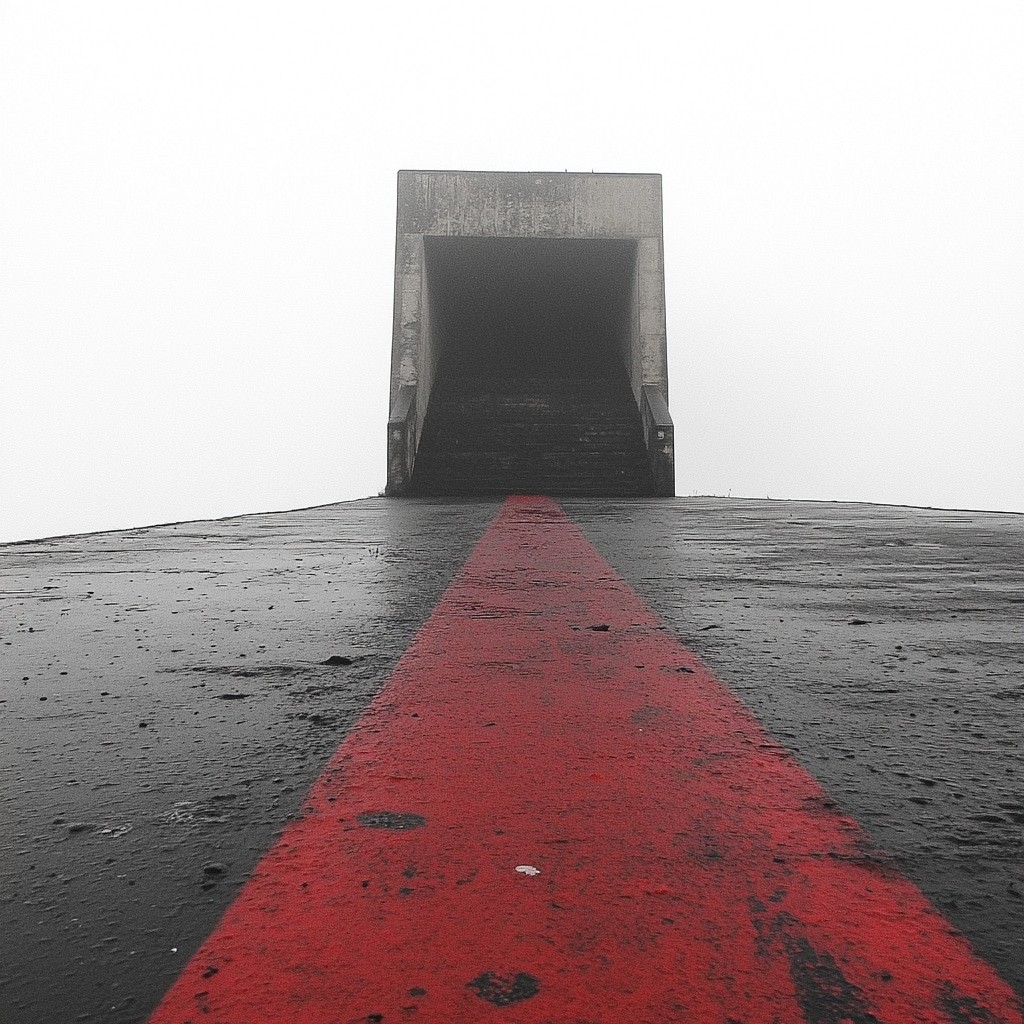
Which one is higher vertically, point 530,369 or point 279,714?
point 530,369

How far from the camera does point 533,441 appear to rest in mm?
14047

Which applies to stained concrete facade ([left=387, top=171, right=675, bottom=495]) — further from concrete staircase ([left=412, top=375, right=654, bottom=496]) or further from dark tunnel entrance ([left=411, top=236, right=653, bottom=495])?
concrete staircase ([left=412, top=375, right=654, bottom=496])

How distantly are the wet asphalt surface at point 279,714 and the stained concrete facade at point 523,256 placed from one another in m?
10.1

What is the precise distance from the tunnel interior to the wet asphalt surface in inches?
538

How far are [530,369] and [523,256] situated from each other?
233cm

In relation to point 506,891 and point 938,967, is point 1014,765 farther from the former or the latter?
point 506,891

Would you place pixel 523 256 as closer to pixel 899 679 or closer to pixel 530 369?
pixel 530 369

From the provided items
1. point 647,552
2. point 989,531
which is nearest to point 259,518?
point 647,552

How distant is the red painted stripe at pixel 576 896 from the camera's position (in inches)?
26.8

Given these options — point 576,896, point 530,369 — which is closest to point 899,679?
point 576,896

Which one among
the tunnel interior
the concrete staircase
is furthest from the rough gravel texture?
the tunnel interior

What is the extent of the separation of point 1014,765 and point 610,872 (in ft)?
2.29

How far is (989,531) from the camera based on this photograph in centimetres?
552

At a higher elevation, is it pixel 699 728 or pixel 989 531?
pixel 989 531
